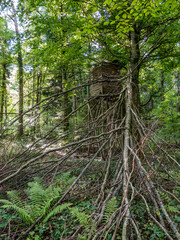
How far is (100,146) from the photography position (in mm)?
3105

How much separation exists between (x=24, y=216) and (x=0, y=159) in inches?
85.4

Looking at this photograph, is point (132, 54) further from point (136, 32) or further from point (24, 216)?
point (24, 216)

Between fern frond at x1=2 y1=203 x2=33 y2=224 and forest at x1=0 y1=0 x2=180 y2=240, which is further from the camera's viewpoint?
fern frond at x1=2 y1=203 x2=33 y2=224

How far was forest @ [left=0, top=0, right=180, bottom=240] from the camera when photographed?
174 cm

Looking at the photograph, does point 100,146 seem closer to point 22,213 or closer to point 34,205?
point 34,205

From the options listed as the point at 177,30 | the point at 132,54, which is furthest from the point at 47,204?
the point at 177,30

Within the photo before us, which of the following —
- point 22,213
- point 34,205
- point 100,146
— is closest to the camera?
point 22,213

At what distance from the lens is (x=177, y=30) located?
11.1 feet

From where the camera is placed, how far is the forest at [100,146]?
1.74 meters

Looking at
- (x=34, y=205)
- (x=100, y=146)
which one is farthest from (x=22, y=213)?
(x=100, y=146)

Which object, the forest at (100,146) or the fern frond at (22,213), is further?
the fern frond at (22,213)

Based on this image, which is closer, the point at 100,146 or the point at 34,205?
the point at 34,205

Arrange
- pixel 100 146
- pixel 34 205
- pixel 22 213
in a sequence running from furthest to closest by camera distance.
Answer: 1. pixel 100 146
2. pixel 34 205
3. pixel 22 213

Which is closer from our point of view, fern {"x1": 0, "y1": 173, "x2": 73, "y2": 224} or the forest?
the forest
